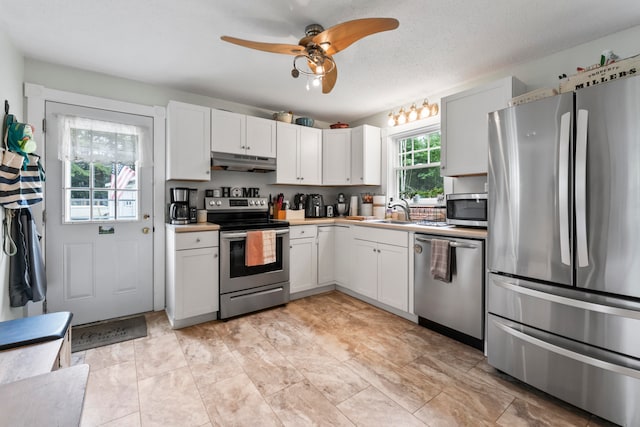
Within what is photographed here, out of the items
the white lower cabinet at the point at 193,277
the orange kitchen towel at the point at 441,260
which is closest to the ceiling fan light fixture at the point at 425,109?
the orange kitchen towel at the point at 441,260

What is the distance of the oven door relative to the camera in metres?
2.82

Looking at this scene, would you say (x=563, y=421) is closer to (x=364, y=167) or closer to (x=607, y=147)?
(x=607, y=147)

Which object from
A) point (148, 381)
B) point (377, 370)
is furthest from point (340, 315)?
point (148, 381)

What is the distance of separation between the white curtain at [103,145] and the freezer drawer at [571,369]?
355cm

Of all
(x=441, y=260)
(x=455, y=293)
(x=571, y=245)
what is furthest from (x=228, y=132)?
(x=571, y=245)

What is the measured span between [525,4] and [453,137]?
1.09 meters

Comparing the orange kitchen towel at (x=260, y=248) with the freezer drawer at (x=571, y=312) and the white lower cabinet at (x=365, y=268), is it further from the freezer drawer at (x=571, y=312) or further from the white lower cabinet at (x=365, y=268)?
the freezer drawer at (x=571, y=312)

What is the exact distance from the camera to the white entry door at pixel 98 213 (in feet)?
8.67

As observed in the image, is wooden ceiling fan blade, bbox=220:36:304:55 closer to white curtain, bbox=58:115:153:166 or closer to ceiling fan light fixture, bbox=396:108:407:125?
white curtain, bbox=58:115:153:166

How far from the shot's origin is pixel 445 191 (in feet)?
10.4

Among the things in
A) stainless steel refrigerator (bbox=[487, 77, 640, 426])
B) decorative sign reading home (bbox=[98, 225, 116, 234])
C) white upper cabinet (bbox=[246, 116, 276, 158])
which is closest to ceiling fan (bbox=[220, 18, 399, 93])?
stainless steel refrigerator (bbox=[487, 77, 640, 426])

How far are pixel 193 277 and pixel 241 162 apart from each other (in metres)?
1.36

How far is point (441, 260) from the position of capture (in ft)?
7.89

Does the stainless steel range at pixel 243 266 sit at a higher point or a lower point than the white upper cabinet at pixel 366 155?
lower
